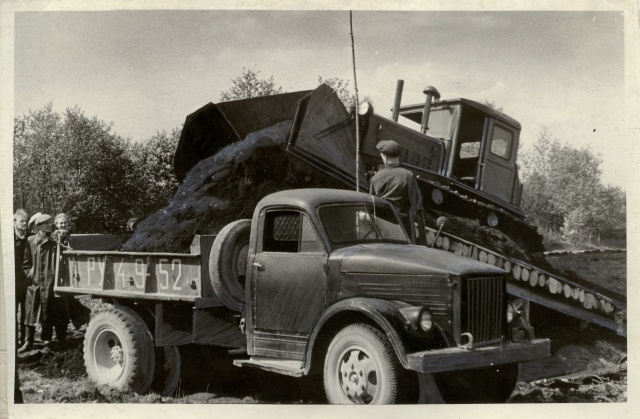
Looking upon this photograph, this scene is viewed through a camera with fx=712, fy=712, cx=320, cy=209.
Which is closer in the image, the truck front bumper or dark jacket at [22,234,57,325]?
the truck front bumper

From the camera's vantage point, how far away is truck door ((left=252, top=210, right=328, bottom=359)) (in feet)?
18.1

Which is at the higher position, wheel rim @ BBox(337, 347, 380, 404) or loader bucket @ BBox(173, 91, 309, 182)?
loader bucket @ BBox(173, 91, 309, 182)

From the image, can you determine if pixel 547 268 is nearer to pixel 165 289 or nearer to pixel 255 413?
pixel 255 413

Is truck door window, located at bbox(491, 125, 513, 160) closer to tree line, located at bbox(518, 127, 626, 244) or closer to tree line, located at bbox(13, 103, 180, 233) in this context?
tree line, located at bbox(518, 127, 626, 244)

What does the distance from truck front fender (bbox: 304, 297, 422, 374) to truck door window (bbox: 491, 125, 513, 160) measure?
2.82m

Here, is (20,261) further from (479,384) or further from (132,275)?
(479,384)

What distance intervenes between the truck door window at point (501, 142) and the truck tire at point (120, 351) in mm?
3926

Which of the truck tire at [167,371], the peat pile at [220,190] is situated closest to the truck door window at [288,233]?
the peat pile at [220,190]

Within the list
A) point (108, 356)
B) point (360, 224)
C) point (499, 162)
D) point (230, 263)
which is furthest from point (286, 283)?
point (499, 162)

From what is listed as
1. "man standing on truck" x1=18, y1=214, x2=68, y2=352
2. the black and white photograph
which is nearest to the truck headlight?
the black and white photograph

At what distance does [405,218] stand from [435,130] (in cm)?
166

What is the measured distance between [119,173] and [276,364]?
9.03 feet

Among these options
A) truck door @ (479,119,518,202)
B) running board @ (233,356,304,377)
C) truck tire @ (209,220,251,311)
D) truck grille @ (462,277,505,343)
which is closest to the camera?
truck grille @ (462,277,505,343)

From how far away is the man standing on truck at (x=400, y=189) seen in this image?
20.7 feet
